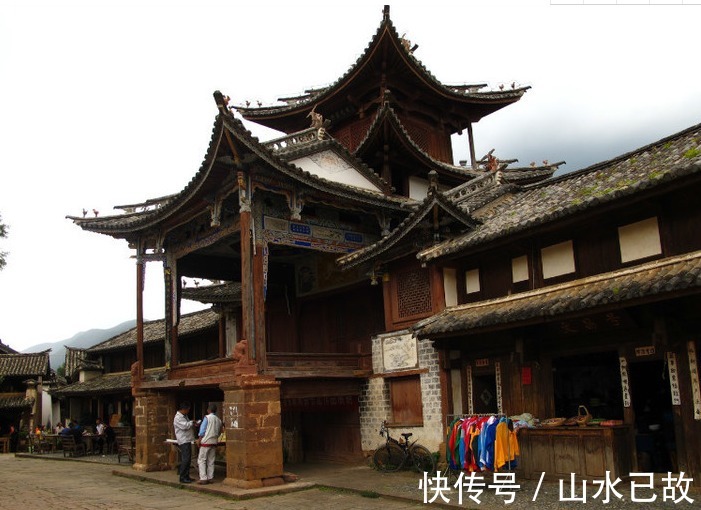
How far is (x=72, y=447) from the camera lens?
2561cm

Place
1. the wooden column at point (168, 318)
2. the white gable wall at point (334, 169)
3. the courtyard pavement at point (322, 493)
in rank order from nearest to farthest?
the courtyard pavement at point (322, 493) < the white gable wall at point (334, 169) < the wooden column at point (168, 318)

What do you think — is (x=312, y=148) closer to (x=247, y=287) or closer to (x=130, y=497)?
(x=247, y=287)

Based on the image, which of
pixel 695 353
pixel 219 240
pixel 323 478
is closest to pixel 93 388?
pixel 219 240

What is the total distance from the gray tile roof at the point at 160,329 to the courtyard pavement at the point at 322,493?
32.5 ft

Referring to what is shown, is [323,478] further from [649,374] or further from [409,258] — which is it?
[649,374]

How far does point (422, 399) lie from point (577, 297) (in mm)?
4785

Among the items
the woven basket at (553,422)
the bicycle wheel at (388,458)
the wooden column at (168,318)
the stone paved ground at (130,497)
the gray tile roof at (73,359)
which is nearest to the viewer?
the stone paved ground at (130,497)

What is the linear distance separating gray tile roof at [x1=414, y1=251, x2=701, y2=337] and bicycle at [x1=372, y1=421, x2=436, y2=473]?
2.57m

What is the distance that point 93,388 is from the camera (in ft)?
104

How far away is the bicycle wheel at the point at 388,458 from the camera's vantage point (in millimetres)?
14305

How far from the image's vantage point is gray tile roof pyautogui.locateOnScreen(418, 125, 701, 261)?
10607mm

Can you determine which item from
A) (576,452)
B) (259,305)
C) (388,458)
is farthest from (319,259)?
(576,452)

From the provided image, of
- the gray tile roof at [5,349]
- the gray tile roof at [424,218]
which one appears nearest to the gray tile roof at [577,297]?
the gray tile roof at [424,218]

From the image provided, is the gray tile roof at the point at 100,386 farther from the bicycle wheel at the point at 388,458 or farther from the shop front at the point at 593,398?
the shop front at the point at 593,398
